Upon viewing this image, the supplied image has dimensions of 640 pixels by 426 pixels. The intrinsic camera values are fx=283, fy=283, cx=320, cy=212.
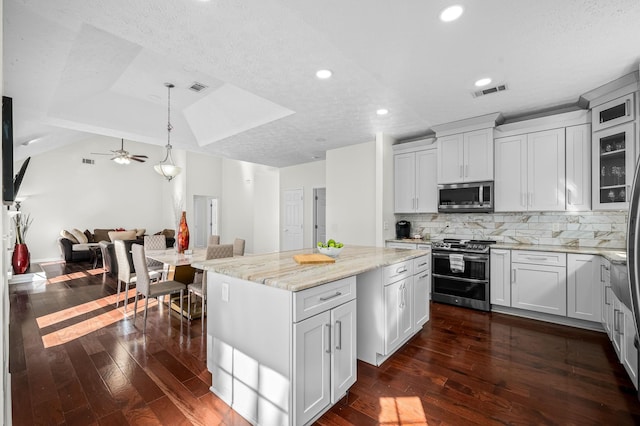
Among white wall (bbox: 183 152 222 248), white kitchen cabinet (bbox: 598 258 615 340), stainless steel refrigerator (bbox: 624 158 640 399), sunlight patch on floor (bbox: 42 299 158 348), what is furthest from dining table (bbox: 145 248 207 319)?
white wall (bbox: 183 152 222 248)

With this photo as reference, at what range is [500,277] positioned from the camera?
355cm

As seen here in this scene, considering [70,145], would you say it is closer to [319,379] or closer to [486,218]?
[319,379]

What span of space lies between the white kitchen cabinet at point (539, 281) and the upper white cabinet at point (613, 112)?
→ 143 cm

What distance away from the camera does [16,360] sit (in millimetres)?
2430

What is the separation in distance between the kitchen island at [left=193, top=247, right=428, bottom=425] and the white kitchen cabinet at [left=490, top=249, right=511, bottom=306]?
2.30 m

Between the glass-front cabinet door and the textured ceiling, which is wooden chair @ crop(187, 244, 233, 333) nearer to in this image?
the textured ceiling

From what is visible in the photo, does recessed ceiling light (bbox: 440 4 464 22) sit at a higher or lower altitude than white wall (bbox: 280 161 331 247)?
higher

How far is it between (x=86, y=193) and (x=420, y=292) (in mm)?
9992

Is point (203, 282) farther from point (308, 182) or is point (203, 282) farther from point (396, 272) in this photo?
point (308, 182)

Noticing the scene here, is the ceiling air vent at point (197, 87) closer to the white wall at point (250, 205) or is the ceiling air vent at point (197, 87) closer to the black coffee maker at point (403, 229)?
the black coffee maker at point (403, 229)

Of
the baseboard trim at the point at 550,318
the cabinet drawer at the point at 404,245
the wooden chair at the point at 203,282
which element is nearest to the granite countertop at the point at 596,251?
the baseboard trim at the point at 550,318

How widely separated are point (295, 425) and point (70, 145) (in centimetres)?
1039

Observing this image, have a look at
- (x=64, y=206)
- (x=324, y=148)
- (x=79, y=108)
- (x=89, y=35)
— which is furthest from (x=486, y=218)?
(x=64, y=206)

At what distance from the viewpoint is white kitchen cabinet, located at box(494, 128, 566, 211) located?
341 centimetres
